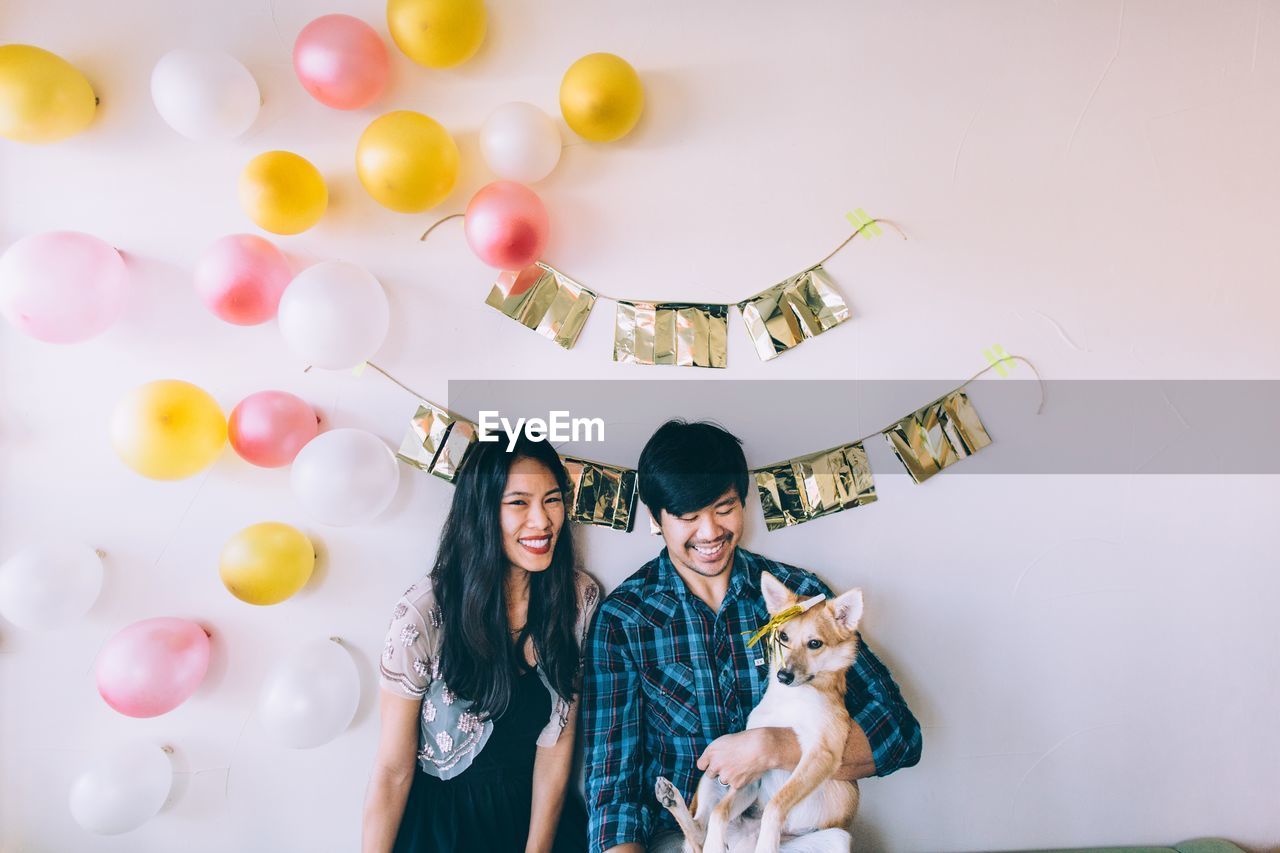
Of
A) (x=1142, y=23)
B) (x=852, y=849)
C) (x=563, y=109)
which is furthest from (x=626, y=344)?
(x=1142, y=23)

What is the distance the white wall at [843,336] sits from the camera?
1509 mm

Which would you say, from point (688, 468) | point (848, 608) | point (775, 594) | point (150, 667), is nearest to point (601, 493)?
point (688, 468)

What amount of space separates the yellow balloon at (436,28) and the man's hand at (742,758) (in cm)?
140

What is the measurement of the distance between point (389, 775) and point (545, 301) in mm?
967

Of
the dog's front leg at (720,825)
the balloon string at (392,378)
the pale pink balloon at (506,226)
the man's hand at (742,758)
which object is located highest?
the pale pink balloon at (506,226)

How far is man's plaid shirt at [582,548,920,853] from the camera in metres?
1.52

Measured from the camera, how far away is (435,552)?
1.55 m

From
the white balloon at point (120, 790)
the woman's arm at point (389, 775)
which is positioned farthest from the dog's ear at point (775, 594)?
the white balloon at point (120, 790)

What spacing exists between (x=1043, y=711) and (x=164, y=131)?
85.5 inches

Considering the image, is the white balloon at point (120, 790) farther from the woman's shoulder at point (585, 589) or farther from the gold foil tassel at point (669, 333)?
the gold foil tassel at point (669, 333)

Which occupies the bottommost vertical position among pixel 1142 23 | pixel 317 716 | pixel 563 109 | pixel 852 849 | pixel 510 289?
pixel 852 849

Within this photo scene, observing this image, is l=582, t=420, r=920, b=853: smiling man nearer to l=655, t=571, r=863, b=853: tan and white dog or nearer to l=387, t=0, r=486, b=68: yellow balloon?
l=655, t=571, r=863, b=853: tan and white dog

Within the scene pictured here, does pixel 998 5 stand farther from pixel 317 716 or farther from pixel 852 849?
pixel 317 716

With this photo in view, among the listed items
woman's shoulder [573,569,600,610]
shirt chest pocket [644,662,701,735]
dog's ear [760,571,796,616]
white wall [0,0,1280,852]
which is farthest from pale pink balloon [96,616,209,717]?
dog's ear [760,571,796,616]
